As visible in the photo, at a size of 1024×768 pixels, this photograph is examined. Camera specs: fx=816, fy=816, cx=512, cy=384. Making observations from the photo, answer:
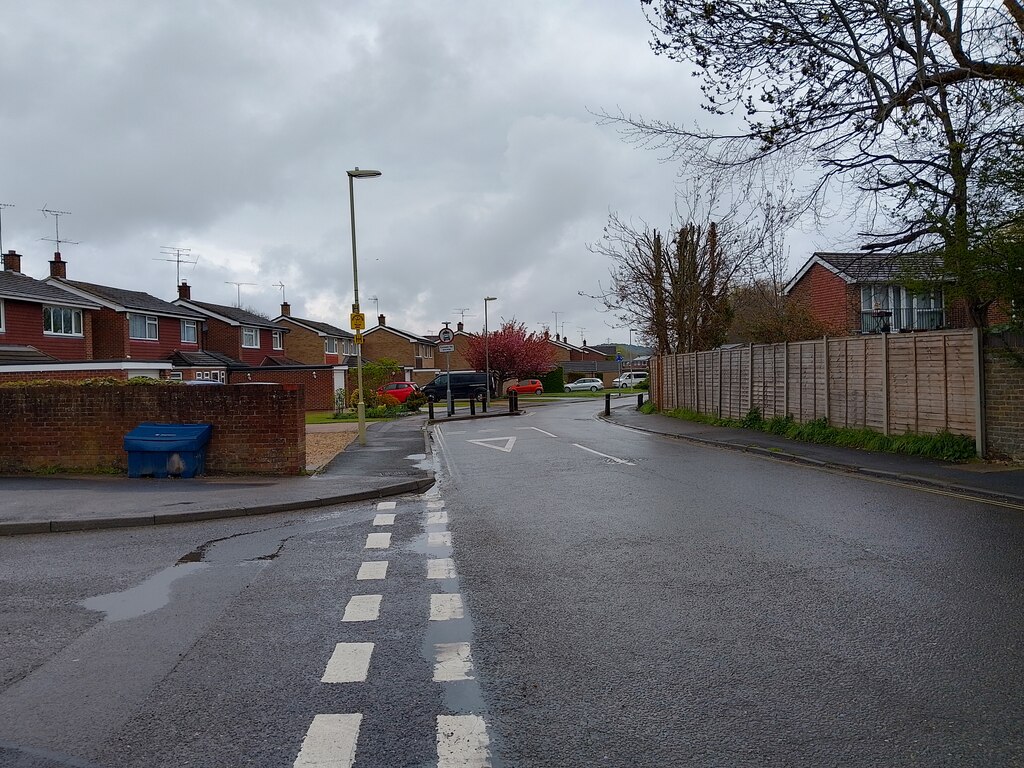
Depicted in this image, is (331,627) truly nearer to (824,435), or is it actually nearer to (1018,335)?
(1018,335)

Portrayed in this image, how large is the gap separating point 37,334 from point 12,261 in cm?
819

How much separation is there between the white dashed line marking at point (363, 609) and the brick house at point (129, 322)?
1389 inches

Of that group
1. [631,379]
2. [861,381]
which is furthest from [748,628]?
[631,379]

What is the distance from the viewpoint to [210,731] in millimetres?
3828

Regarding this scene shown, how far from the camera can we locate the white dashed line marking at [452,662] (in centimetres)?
447

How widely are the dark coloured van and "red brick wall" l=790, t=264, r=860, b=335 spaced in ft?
68.5

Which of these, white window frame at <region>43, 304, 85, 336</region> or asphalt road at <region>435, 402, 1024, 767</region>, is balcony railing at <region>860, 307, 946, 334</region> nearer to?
asphalt road at <region>435, 402, 1024, 767</region>

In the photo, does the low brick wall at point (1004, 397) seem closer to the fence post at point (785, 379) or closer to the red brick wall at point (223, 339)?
the fence post at point (785, 379)

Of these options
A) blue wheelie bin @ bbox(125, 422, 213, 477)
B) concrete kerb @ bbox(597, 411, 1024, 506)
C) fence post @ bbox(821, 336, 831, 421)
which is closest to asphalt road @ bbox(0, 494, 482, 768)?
blue wheelie bin @ bbox(125, 422, 213, 477)

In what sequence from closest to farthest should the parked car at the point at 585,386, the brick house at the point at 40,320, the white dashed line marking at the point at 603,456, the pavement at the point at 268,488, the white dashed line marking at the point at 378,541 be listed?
1. the white dashed line marking at the point at 378,541
2. the pavement at the point at 268,488
3. the white dashed line marking at the point at 603,456
4. the brick house at the point at 40,320
5. the parked car at the point at 585,386

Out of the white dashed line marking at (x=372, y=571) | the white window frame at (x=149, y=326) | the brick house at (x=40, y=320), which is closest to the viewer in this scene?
the white dashed line marking at (x=372, y=571)

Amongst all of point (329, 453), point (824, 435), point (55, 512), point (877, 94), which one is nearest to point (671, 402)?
point (824, 435)

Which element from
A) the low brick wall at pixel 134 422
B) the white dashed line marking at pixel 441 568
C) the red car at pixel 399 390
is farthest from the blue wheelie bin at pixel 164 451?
the red car at pixel 399 390

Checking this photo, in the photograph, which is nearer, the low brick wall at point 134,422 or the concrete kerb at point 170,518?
the concrete kerb at point 170,518
